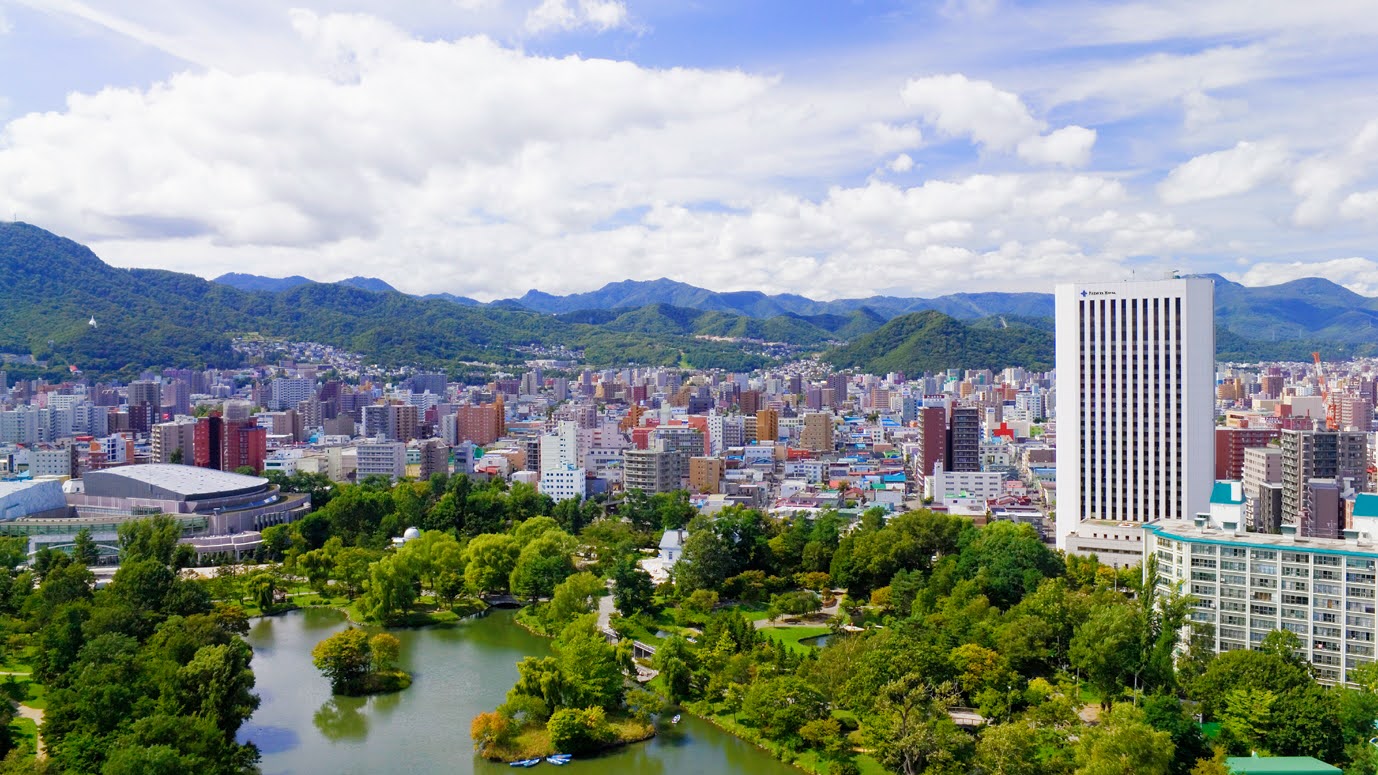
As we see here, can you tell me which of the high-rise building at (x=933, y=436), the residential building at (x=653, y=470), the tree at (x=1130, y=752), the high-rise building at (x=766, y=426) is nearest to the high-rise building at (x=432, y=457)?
the residential building at (x=653, y=470)

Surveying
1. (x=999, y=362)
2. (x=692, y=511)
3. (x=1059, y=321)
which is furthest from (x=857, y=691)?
(x=999, y=362)

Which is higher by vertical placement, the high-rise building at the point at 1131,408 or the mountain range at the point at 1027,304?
the mountain range at the point at 1027,304

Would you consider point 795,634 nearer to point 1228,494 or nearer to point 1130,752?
point 1228,494

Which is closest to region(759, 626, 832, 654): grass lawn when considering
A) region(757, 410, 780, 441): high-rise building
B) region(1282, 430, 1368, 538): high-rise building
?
region(1282, 430, 1368, 538): high-rise building

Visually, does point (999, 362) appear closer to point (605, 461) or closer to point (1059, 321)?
point (605, 461)

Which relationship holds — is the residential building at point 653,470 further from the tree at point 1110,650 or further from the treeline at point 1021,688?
the tree at point 1110,650

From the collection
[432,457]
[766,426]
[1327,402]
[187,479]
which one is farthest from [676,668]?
[1327,402]
